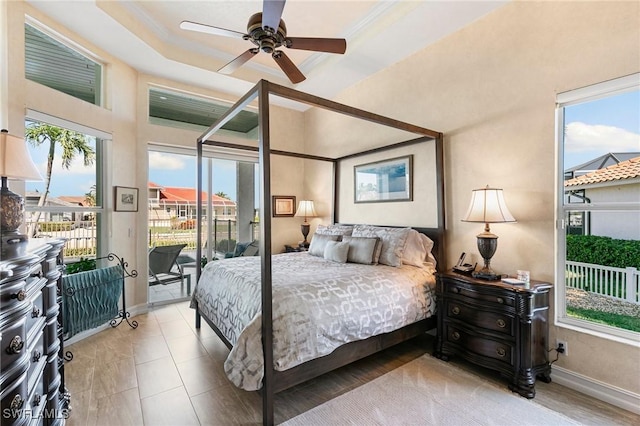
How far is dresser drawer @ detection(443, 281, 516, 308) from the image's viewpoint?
89.4 inches

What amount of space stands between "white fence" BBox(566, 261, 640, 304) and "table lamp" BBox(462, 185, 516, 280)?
590 millimetres

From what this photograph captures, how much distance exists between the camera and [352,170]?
14.7 feet

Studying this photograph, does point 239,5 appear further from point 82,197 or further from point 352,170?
point 82,197

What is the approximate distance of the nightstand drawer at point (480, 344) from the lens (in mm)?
2288

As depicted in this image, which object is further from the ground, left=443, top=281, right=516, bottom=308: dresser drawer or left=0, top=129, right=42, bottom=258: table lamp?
left=0, top=129, right=42, bottom=258: table lamp

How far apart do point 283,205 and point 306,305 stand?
10.7 ft

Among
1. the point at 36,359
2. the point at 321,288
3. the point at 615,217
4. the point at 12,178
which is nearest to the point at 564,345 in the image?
the point at 615,217

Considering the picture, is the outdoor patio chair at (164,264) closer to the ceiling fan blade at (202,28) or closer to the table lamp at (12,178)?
the table lamp at (12,178)

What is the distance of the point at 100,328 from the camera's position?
338 cm

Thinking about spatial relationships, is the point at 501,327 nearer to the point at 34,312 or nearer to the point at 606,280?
the point at 606,280

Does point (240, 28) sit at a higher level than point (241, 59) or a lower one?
higher

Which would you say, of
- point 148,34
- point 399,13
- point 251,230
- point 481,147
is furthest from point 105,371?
point 399,13

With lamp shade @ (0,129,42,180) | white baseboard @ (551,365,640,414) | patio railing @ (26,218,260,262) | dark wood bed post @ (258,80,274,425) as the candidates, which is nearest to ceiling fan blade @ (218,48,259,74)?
dark wood bed post @ (258,80,274,425)

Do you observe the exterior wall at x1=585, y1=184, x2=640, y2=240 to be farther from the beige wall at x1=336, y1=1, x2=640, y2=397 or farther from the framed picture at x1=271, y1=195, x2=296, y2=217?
the framed picture at x1=271, y1=195, x2=296, y2=217
